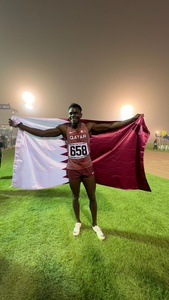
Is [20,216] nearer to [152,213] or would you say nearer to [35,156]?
[35,156]

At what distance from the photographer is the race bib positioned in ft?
8.03

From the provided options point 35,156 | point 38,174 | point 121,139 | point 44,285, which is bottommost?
point 44,285

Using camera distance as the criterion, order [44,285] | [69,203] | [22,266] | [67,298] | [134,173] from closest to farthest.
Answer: [67,298] → [44,285] → [22,266] → [134,173] → [69,203]

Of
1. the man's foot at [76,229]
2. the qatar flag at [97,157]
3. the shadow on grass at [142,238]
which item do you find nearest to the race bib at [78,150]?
the qatar flag at [97,157]

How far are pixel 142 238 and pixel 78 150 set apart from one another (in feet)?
5.78

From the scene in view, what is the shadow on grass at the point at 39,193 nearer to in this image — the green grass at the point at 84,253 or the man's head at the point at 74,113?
the green grass at the point at 84,253

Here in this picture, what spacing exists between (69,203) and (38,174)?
3.45ft

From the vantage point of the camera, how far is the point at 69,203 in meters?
3.89

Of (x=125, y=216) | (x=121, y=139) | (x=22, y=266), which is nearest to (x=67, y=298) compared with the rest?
(x=22, y=266)

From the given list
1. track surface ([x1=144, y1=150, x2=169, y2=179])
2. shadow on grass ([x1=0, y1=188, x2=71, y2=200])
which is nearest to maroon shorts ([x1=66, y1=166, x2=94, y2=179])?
shadow on grass ([x1=0, y1=188, x2=71, y2=200])

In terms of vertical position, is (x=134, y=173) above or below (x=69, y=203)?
above

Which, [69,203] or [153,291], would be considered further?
[69,203]

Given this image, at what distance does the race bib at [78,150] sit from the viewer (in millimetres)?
2447

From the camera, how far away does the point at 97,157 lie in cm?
347
